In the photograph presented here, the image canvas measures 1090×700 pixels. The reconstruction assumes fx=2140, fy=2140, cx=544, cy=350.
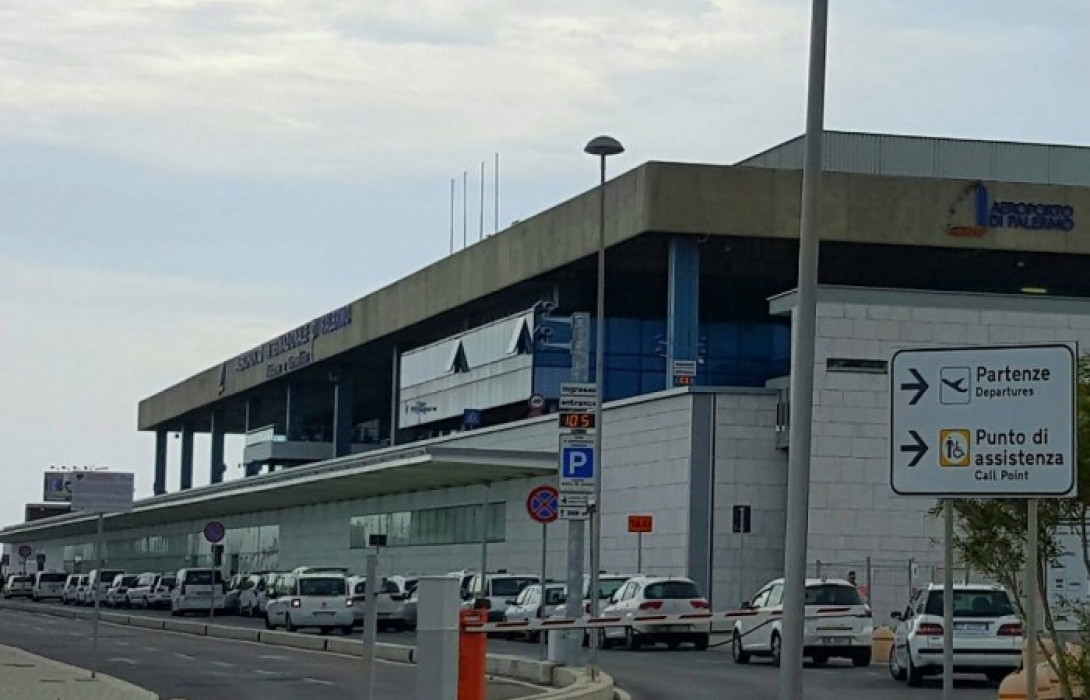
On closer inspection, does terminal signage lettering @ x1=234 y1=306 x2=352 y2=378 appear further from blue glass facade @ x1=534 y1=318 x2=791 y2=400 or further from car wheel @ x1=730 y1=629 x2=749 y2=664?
car wheel @ x1=730 y1=629 x2=749 y2=664

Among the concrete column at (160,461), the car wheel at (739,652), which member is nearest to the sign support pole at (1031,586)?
the car wheel at (739,652)

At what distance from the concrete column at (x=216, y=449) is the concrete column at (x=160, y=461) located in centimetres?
1144

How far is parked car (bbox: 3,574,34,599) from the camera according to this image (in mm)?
115500

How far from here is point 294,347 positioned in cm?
9969

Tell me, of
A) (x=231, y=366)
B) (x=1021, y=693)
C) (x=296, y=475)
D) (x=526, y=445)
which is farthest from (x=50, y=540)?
(x=1021, y=693)

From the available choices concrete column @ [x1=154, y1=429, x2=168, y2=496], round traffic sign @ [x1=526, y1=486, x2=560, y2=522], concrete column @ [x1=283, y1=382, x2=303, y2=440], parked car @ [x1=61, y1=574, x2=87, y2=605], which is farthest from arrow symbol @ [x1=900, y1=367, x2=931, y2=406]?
concrete column @ [x1=154, y1=429, x2=168, y2=496]

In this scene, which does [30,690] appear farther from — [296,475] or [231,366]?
[231,366]

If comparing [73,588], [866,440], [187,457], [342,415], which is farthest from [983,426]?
[187,457]

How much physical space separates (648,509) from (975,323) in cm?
1061

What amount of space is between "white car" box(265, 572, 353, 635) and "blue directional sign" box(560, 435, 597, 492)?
1039 inches

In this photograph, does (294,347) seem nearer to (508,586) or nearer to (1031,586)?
(508,586)

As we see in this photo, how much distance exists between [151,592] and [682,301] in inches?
1284

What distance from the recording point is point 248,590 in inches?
2933

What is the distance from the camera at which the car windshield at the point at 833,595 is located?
38.6m
